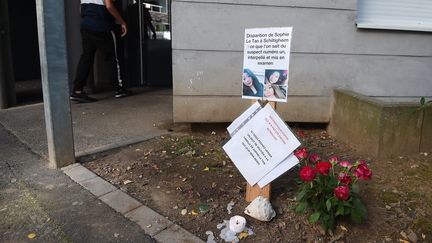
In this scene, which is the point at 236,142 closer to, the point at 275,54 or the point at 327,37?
the point at 275,54

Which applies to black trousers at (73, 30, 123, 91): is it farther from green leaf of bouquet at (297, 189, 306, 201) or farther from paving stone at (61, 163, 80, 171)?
green leaf of bouquet at (297, 189, 306, 201)

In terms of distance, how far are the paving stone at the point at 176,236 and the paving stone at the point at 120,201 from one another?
1.35 ft

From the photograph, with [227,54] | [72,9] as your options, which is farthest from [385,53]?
[72,9]

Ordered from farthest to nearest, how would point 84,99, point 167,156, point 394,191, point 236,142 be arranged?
point 84,99 < point 167,156 < point 394,191 < point 236,142

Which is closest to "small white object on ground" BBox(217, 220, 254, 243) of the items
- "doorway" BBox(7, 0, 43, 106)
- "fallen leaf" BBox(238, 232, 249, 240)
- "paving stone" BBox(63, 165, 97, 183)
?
"fallen leaf" BBox(238, 232, 249, 240)

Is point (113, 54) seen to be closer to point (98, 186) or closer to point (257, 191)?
point (98, 186)

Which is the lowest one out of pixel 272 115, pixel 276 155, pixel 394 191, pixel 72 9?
pixel 394 191

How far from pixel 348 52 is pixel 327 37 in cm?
32

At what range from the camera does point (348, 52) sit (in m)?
4.74

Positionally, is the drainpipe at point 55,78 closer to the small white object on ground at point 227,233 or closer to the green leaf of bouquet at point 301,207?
the small white object on ground at point 227,233

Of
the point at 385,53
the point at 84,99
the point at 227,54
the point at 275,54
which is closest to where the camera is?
the point at 275,54

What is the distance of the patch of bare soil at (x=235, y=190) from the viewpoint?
9.16ft

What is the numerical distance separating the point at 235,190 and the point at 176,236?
751 millimetres

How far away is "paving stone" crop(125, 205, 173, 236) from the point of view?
2.79 meters
